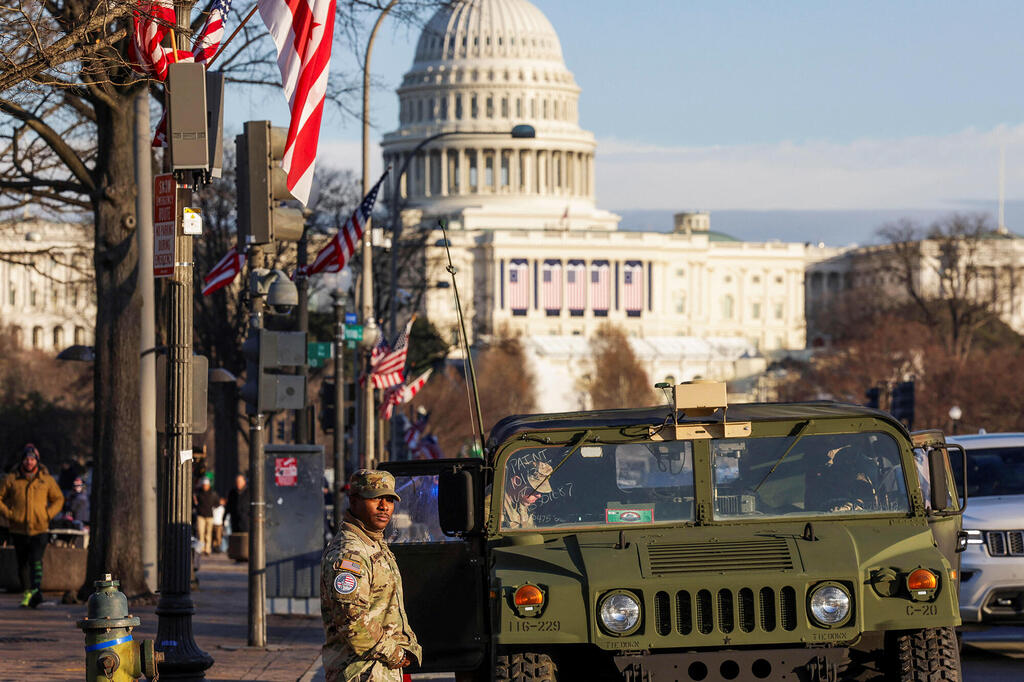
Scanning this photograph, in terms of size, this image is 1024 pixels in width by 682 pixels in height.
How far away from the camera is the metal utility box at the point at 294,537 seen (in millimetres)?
20672

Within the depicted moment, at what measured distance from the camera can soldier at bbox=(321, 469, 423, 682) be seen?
832 cm

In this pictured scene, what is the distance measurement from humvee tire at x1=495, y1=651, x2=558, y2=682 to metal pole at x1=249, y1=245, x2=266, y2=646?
8252 millimetres

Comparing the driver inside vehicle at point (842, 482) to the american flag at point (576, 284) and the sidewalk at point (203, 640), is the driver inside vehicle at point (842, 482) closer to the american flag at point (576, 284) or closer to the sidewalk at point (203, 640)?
the sidewalk at point (203, 640)

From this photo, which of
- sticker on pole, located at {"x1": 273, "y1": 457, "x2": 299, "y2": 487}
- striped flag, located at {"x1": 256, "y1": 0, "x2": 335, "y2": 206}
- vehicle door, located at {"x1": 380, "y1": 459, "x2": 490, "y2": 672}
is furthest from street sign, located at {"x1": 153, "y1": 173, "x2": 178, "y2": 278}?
sticker on pole, located at {"x1": 273, "y1": 457, "x2": 299, "y2": 487}

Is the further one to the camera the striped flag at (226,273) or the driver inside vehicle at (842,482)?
the striped flag at (226,273)

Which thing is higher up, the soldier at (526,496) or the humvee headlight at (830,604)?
the soldier at (526,496)

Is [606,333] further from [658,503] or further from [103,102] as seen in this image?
[658,503]

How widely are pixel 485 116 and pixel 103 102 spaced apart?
504 feet

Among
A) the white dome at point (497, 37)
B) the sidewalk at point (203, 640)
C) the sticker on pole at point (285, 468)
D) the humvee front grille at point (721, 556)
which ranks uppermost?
the white dome at point (497, 37)

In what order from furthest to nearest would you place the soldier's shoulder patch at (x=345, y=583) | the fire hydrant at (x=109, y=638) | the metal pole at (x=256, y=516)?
the metal pole at (x=256, y=516) → the fire hydrant at (x=109, y=638) → the soldier's shoulder patch at (x=345, y=583)

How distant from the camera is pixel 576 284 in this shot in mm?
183000

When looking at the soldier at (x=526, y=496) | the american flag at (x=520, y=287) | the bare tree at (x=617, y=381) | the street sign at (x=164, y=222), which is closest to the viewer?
the soldier at (x=526, y=496)

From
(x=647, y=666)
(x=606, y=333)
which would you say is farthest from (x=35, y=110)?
(x=606, y=333)

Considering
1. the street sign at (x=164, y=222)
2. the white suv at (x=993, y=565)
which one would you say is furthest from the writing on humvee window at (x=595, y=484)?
the white suv at (x=993, y=565)
